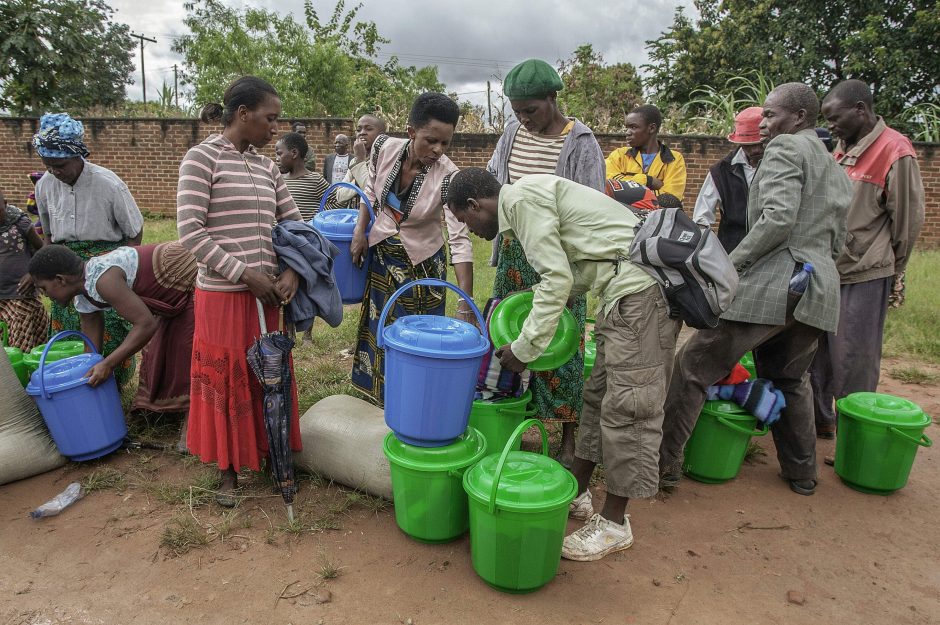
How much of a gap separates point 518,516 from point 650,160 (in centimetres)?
343

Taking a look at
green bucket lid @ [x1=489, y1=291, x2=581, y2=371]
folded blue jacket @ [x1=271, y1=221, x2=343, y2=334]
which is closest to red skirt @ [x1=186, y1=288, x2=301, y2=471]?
folded blue jacket @ [x1=271, y1=221, x2=343, y2=334]

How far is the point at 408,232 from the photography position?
134 inches

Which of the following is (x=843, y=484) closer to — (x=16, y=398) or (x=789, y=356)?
(x=789, y=356)

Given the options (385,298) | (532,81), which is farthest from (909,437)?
(385,298)

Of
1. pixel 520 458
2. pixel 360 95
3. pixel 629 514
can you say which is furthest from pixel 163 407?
pixel 360 95

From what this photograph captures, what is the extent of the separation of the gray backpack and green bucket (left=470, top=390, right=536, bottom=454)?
0.98 m

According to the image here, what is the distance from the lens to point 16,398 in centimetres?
326

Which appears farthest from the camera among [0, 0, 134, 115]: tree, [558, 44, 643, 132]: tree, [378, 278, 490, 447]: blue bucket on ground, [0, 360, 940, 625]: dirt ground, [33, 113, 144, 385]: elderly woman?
[0, 0, 134, 115]: tree

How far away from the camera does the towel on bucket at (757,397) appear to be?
3049mm

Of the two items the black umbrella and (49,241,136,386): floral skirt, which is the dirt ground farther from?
(49,241,136,386): floral skirt

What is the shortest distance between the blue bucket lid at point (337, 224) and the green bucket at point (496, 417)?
1.28 meters

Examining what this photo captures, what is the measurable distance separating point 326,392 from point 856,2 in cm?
1672

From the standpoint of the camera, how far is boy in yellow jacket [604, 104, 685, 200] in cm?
474

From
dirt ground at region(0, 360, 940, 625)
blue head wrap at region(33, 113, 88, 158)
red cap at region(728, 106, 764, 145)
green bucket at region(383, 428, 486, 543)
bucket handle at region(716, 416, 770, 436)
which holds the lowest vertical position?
dirt ground at region(0, 360, 940, 625)
